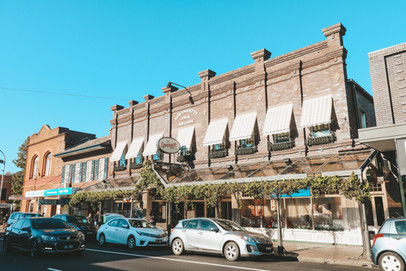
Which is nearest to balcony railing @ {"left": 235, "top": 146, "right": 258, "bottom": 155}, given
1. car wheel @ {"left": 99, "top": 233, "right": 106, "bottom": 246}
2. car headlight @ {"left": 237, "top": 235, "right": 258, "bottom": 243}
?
car headlight @ {"left": 237, "top": 235, "right": 258, "bottom": 243}

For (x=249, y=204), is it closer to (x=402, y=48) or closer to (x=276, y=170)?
(x=276, y=170)

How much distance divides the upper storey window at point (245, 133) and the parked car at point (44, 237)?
10043 mm

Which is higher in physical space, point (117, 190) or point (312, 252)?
point (117, 190)

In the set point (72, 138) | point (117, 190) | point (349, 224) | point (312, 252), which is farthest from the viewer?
point (72, 138)

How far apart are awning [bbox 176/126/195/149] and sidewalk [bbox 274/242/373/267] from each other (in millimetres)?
9370

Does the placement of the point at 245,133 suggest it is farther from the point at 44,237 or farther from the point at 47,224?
the point at 44,237

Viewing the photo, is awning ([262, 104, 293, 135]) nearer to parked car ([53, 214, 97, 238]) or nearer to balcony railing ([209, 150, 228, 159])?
balcony railing ([209, 150, 228, 159])

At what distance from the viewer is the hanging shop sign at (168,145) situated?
19578mm

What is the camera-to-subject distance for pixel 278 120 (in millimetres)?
17406

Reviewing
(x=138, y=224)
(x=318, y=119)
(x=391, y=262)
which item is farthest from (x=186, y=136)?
(x=391, y=262)

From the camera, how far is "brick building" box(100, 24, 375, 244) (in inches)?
589

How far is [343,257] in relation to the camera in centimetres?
1118

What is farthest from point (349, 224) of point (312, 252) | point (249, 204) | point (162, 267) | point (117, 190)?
point (117, 190)

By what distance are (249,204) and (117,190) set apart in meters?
8.34
